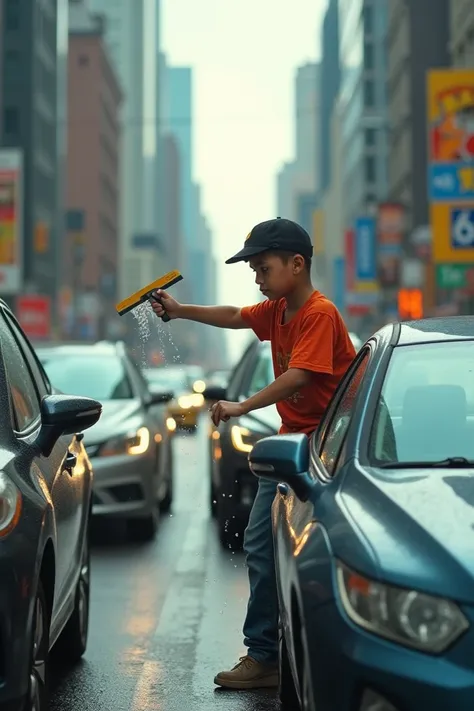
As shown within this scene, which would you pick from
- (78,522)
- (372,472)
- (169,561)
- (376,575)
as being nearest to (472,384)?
(372,472)

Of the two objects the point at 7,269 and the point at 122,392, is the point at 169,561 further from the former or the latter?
the point at 7,269

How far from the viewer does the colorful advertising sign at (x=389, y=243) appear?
6838 cm

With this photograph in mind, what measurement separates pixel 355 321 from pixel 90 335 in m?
30.0

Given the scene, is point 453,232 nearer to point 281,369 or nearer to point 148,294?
point 148,294

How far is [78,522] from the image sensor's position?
662cm

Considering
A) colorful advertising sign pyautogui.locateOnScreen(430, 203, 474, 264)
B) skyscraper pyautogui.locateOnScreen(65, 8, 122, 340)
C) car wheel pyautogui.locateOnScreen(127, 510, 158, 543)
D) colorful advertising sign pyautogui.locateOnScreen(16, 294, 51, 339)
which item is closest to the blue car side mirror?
car wheel pyautogui.locateOnScreen(127, 510, 158, 543)

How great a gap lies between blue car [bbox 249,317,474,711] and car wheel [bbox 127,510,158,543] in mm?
7018

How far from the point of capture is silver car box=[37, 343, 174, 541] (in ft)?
39.4

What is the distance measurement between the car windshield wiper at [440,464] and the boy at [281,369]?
142 centimetres

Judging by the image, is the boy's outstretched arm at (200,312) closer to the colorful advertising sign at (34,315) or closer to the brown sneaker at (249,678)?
the brown sneaker at (249,678)

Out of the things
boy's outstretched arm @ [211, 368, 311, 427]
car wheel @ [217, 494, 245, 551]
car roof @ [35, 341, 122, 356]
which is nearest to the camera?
boy's outstretched arm @ [211, 368, 311, 427]

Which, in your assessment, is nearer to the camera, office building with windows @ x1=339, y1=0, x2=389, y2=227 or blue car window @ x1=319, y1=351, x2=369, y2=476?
blue car window @ x1=319, y1=351, x2=369, y2=476

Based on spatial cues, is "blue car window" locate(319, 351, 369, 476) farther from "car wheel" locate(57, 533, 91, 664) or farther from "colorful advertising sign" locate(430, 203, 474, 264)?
"colorful advertising sign" locate(430, 203, 474, 264)

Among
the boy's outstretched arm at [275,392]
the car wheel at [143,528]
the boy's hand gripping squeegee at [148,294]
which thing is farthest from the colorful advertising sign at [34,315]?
the boy's outstretched arm at [275,392]
